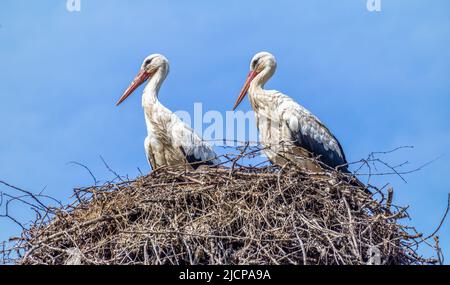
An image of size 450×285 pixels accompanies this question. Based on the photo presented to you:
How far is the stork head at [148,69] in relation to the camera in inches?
386

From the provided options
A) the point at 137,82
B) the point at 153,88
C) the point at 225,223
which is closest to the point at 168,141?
the point at 153,88

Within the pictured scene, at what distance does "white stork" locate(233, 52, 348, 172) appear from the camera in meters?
8.70

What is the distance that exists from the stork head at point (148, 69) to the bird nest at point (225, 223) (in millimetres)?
2064

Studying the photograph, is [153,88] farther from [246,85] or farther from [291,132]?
[291,132]

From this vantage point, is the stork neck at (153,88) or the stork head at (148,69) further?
the stork head at (148,69)

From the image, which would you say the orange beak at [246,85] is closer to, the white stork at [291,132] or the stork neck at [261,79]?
the stork neck at [261,79]

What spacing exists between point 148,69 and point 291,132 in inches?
69.7

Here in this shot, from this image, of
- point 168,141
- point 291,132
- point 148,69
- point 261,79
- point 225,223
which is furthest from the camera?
point 148,69

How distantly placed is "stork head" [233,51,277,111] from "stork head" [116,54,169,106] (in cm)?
80

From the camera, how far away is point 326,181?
764cm

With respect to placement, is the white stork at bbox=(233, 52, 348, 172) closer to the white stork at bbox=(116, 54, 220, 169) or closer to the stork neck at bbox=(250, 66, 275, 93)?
the stork neck at bbox=(250, 66, 275, 93)

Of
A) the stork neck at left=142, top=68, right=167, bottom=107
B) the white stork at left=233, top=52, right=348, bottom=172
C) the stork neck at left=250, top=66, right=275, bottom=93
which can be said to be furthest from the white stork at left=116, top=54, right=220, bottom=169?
the stork neck at left=250, top=66, right=275, bottom=93

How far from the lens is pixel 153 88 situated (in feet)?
31.4

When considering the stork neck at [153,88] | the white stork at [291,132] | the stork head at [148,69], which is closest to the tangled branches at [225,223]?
the white stork at [291,132]
